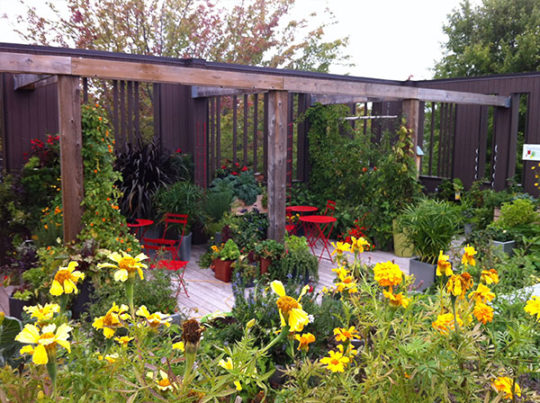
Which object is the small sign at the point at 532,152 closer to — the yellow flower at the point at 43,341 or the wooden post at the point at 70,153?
the wooden post at the point at 70,153

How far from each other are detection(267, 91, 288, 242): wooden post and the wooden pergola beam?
0.61 feet

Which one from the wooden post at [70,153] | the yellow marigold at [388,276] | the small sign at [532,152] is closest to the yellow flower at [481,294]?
the yellow marigold at [388,276]

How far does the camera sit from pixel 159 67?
4.79 meters

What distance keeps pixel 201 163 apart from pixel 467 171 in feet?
19.0

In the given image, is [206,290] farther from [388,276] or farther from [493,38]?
[493,38]

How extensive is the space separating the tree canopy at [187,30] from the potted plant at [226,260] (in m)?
9.50

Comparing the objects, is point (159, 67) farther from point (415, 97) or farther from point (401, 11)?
point (401, 11)

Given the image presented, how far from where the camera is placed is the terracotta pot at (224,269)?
19.0 feet

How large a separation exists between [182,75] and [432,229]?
9.25ft

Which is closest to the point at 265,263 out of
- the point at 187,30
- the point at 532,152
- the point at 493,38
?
Result: the point at 532,152

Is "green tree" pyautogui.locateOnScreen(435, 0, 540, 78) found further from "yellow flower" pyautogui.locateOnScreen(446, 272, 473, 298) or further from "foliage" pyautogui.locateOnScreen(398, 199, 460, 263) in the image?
"yellow flower" pyautogui.locateOnScreen(446, 272, 473, 298)

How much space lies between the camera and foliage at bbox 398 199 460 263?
4926 mm

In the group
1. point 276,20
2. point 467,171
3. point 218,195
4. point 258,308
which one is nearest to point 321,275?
point 218,195

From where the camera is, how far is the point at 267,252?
5.61 m
